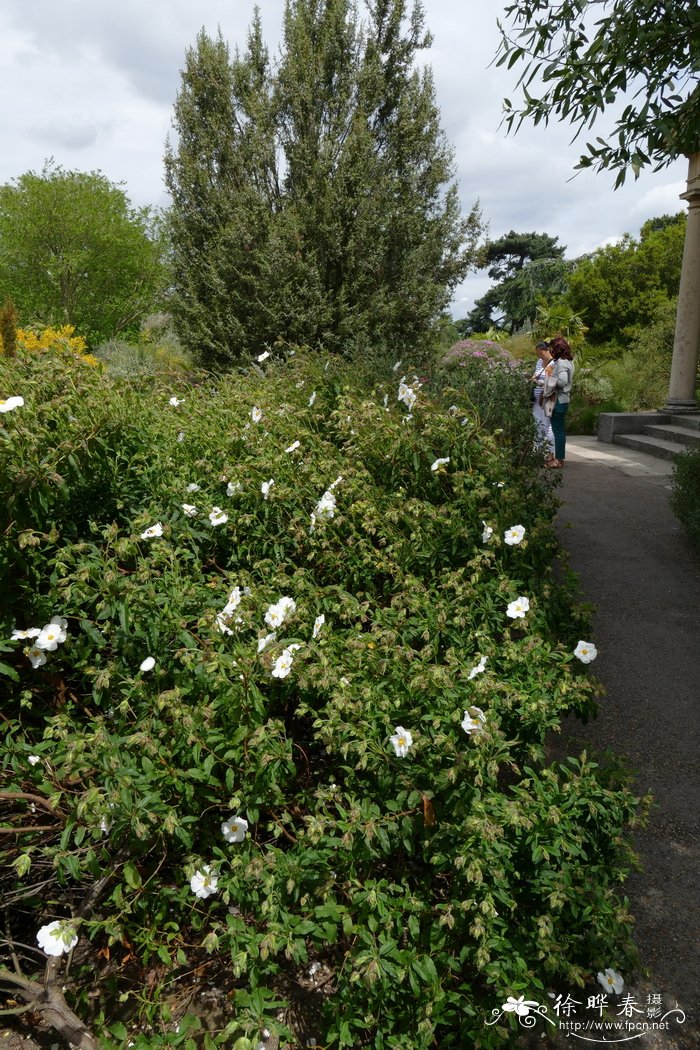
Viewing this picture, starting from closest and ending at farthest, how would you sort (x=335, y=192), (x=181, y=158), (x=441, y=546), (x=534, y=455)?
(x=441, y=546) → (x=534, y=455) → (x=335, y=192) → (x=181, y=158)

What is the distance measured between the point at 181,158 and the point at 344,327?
13.5 ft

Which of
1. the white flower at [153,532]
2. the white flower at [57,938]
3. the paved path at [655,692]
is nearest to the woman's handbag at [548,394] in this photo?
the paved path at [655,692]

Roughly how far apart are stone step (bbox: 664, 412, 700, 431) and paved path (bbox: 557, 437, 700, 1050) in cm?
351

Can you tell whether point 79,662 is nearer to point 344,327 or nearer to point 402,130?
point 344,327

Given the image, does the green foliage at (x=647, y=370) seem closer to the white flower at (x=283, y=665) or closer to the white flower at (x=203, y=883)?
the white flower at (x=283, y=665)

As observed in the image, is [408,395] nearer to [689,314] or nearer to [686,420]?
[686,420]

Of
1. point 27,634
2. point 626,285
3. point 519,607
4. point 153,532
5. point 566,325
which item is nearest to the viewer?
point 27,634

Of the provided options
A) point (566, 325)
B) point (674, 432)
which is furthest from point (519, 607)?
point (566, 325)

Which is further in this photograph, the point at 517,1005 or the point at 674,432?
the point at 674,432

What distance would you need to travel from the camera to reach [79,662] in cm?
242

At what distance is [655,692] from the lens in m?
3.66

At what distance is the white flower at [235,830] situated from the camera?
203cm

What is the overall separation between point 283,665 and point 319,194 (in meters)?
8.91

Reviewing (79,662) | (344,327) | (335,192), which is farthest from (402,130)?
(79,662)
